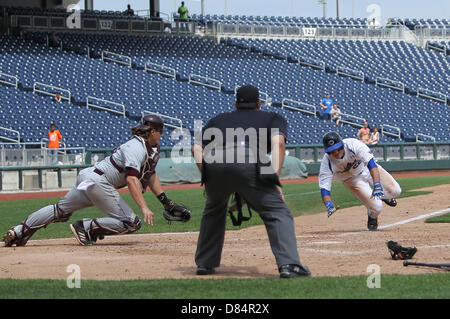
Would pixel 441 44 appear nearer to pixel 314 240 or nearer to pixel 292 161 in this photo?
pixel 292 161

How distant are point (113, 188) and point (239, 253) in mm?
1768

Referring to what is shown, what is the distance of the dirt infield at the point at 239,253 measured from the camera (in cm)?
746

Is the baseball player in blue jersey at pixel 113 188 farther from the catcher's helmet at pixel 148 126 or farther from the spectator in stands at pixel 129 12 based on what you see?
the spectator in stands at pixel 129 12

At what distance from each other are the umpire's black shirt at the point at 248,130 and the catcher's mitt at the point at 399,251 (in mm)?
1931

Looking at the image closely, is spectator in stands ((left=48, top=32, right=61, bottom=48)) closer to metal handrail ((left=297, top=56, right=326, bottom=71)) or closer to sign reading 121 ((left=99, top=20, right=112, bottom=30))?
sign reading 121 ((left=99, top=20, right=112, bottom=30))

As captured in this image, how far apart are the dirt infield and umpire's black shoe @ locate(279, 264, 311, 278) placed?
1.38 ft

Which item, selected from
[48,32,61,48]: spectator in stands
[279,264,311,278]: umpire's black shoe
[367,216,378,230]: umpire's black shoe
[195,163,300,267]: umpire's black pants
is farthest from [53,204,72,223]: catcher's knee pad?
[48,32,61,48]: spectator in stands

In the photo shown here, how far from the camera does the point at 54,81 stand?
30719mm

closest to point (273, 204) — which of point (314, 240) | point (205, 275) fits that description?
point (205, 275)

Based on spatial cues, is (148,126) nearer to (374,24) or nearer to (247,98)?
(247,98)

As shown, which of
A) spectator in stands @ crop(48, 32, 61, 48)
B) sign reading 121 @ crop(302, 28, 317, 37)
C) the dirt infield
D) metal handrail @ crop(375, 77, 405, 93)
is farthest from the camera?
sign reading 121 @ crop(302, 28, 317, 37)

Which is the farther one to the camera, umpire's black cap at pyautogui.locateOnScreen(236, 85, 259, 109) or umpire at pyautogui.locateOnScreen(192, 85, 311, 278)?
umpire's black cap at pyautogui.locateOnScreen(236, 85, 259, 109)

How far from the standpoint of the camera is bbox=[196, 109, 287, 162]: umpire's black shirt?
677 cm

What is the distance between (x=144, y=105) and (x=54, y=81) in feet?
12.2
